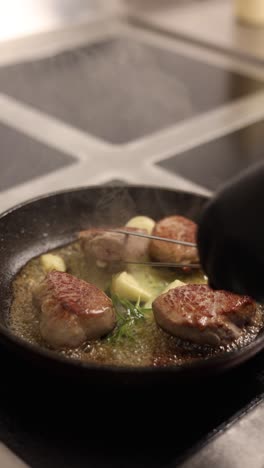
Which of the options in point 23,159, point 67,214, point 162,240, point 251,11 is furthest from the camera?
point 251,11

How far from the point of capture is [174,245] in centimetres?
133

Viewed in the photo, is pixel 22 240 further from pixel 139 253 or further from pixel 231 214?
pixel 231 214

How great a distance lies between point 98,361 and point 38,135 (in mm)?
1036

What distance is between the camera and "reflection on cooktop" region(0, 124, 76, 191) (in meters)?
1.78

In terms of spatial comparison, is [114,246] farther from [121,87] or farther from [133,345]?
[121,87]

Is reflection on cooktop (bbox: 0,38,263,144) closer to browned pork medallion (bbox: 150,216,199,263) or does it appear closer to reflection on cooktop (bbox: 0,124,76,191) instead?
reflection on cooktop (bbox: 0,124,76,191)

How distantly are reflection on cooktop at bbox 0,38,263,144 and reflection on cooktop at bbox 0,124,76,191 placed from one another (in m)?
0.18

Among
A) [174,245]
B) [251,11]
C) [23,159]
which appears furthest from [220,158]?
[251,11]

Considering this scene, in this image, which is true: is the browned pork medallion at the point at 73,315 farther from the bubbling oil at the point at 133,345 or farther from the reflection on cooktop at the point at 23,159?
the reflection on cooktop at the point at 23,159

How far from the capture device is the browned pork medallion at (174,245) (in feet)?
4.33

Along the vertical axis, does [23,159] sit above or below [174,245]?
below

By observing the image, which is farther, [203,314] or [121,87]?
A: [121,87]

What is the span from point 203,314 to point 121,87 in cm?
138

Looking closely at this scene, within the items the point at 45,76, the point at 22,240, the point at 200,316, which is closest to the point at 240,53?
the point at 45,76
